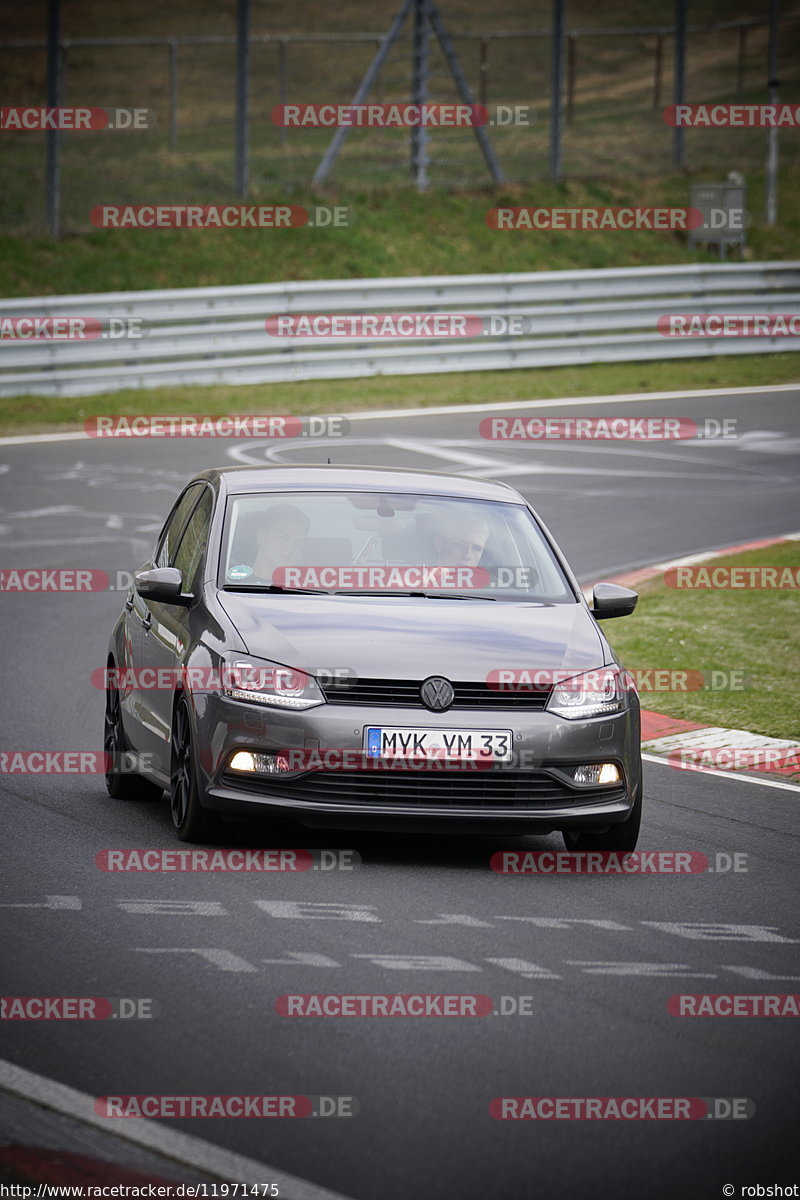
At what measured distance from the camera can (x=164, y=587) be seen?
877cm

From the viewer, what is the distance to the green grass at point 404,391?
25.0 m

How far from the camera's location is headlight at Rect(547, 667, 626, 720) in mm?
8180

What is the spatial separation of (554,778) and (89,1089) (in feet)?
10.3

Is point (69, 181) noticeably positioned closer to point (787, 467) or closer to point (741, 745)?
point (787, 467)

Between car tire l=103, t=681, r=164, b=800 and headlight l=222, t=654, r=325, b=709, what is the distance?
1.65 m

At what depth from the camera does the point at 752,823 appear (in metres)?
9.45
